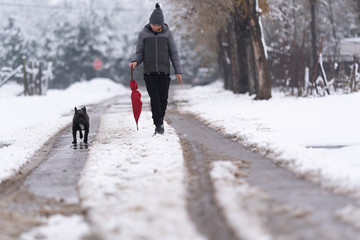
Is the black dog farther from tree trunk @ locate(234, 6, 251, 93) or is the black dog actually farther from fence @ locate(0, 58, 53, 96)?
fence @ locate(0, 58, 53, 96)

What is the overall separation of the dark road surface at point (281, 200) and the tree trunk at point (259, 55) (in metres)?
11.2

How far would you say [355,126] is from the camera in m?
8.50

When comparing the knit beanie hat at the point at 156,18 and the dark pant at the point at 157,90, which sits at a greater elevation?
the knit beanie hat at the point at 156,18

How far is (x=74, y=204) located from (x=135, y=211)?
2.39ft

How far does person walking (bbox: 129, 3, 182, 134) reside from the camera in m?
8.69

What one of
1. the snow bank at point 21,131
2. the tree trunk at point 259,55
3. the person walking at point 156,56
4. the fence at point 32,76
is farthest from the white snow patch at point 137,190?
the fence at point 32,76

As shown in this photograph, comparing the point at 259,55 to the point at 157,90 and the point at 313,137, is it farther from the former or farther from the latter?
the point at 313,137

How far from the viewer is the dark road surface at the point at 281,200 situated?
3.34 m

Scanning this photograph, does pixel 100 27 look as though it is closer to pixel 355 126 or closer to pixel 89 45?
pixel 89 45

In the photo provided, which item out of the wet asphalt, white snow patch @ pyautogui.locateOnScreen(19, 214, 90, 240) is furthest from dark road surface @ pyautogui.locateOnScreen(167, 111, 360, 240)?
the wet asphalt

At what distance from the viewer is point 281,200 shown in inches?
162

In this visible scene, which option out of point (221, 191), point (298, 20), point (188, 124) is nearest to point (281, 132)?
point (188, 124)

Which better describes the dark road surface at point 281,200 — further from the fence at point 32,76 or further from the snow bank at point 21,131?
the fence at point 32,76

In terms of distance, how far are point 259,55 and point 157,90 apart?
31.0ft
